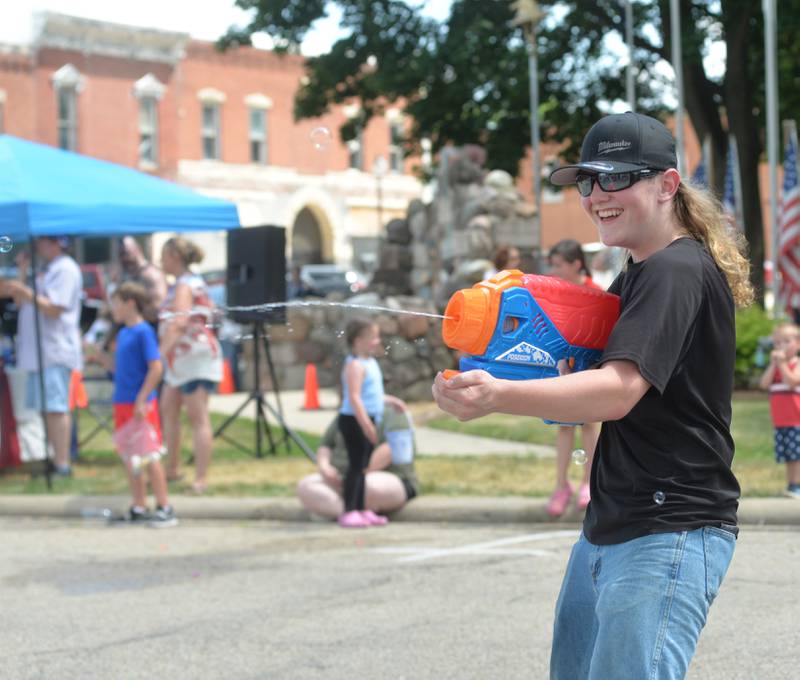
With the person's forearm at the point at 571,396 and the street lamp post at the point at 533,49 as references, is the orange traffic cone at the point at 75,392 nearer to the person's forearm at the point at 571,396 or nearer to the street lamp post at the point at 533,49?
the person's forearm at the point at 571,396

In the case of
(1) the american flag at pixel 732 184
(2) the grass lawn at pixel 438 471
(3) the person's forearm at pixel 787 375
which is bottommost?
(2) the grass lawn at pixel 438 471

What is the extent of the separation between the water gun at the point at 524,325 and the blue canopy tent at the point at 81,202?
6.95m

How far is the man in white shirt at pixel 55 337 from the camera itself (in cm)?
998

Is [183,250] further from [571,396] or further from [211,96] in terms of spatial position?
[211,96]

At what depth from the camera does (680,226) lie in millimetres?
2742

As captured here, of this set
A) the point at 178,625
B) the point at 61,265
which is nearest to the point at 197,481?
the point at 61,265

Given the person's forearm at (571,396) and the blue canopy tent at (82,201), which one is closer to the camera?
the person's forearm at (571,396)

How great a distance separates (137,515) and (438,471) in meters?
2.46

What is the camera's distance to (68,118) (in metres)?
40.3

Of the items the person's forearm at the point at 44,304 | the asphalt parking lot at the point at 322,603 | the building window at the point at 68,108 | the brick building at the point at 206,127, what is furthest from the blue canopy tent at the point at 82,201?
the building window at the point at 68,108

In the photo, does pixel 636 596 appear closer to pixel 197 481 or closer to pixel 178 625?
pixel 178 625

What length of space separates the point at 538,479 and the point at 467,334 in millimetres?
6632

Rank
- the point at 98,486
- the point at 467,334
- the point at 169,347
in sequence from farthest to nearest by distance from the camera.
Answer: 1. the point at 98,486
2. the point at 169,347
3. the point at 467,334

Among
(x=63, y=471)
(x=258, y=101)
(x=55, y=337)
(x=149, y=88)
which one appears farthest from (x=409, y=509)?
(x=258, y=101)
